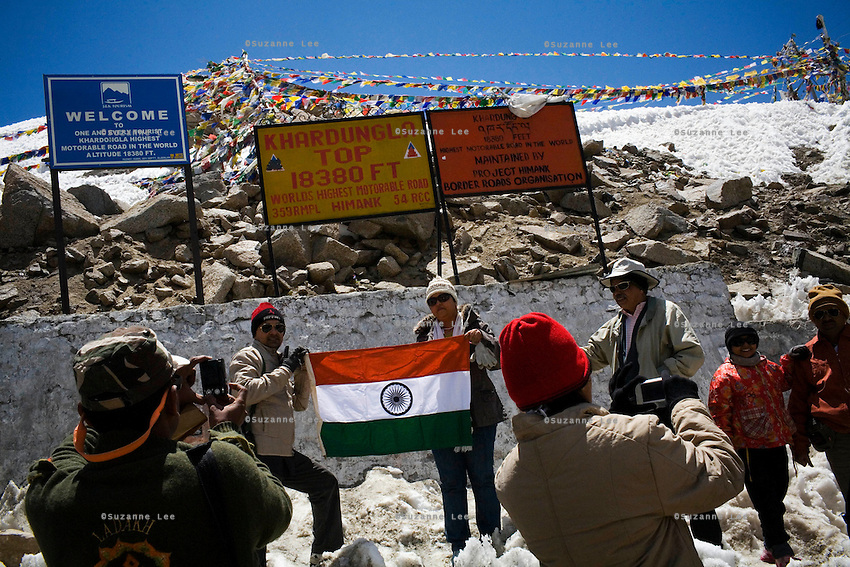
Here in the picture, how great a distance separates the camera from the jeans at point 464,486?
4164 mm

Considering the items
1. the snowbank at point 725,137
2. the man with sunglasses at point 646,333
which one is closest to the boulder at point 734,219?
the snowbank at point 725,137

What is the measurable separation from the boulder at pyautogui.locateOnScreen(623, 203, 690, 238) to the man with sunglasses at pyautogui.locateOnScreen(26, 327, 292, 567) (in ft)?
32.4

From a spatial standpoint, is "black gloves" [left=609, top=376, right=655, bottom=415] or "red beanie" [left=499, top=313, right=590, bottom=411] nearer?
"red beanie" [left=499, top=313, right=590, bottom=411]

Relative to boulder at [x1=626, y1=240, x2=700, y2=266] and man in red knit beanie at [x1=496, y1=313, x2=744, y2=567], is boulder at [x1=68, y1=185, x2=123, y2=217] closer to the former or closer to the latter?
boulder at [x1=626, y1=240, x2=700, y2=266]

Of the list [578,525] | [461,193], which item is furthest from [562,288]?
[578,525]

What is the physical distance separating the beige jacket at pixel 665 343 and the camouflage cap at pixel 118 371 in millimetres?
2577

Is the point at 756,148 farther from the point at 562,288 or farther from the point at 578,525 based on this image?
the point at 578,525

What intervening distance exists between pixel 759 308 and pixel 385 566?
634 cm

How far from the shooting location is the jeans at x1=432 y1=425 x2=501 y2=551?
4.16 metres

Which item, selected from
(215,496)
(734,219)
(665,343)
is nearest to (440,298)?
(665,343)

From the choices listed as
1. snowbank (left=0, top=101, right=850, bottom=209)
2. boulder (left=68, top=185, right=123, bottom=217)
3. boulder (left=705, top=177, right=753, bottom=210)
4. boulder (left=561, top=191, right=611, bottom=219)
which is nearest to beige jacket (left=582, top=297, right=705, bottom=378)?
boulder (left=561, top=191, right=611, bottom=219)

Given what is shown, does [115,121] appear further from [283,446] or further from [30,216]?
[283,446]

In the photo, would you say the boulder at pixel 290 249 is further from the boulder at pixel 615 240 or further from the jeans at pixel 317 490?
the jeans at pixel 317 490

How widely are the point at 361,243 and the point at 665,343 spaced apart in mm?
6311
